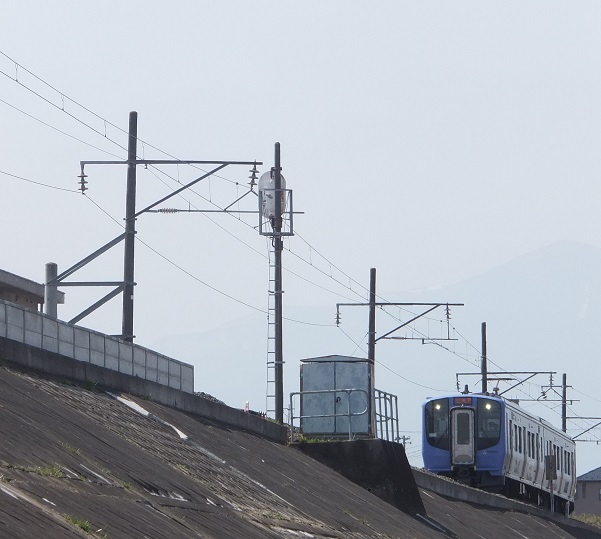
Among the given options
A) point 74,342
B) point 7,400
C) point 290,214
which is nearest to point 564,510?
point 290,214

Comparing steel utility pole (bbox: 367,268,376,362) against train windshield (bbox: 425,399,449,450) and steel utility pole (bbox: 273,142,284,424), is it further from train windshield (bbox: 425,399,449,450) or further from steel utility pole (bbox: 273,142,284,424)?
steel utility pole (bbox: 273,142,284,424)

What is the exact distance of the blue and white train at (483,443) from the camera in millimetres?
35781

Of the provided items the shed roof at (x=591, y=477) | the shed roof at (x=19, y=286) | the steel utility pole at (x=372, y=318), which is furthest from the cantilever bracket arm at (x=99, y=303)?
the shed roof at (x=591, y=477)

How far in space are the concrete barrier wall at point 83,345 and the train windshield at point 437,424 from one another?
58.0ft

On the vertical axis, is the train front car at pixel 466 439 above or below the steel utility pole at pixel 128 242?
below

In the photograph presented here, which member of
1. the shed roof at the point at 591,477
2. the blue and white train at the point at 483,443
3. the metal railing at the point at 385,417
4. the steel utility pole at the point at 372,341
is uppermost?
the steel utility pole at the point at 372,341

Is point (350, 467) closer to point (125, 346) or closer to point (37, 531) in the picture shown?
point (125, 346)

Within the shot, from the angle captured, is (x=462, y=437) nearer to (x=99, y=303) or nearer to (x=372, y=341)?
(x=372, y=341)

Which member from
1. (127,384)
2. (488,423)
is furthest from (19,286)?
(127,384)

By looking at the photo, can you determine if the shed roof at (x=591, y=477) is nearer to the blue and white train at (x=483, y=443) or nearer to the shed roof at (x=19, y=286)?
the blue and white train at (x=483, y=443)

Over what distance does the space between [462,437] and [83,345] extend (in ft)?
72.0

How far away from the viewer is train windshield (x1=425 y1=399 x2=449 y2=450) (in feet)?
122

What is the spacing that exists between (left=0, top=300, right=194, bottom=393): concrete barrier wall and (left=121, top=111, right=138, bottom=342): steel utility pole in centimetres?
284

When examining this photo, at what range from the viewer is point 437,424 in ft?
123
